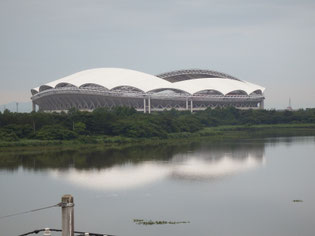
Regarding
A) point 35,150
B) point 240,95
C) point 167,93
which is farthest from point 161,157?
point 240,95

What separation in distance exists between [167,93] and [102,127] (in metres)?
21.9

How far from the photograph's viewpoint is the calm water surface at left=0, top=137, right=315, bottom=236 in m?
12.9

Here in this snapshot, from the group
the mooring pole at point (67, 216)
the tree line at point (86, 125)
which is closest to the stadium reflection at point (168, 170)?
the tree line at point (86, 125)

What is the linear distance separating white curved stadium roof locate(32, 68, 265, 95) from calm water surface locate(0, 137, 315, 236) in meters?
28.7

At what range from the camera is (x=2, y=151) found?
29.8 metres

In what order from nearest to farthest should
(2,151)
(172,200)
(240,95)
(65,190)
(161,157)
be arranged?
(172,200), (65,190), (161,157), (2,151), (240,95)

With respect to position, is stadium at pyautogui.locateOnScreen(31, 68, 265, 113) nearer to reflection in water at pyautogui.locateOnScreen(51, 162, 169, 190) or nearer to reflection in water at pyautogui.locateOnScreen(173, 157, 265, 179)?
reflection in water at pyautogui.locateOnScreen(173, 157, 265, 179)

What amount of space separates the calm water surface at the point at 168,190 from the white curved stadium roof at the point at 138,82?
28.7 meters

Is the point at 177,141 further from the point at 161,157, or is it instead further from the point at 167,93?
the point at 167,93

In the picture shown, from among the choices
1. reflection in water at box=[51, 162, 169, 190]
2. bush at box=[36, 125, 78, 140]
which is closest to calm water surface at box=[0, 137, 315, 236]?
reflection in water at box=[51, 162, 169, 190]

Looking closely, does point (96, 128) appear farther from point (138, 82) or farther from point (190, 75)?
point (190, 75)

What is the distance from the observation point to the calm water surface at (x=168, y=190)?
1290cm

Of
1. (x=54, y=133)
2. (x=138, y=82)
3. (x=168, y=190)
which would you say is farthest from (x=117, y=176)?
(x=138, y=82)

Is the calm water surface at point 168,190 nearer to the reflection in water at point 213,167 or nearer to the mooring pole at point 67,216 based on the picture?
the reflection in water at point 213,167
